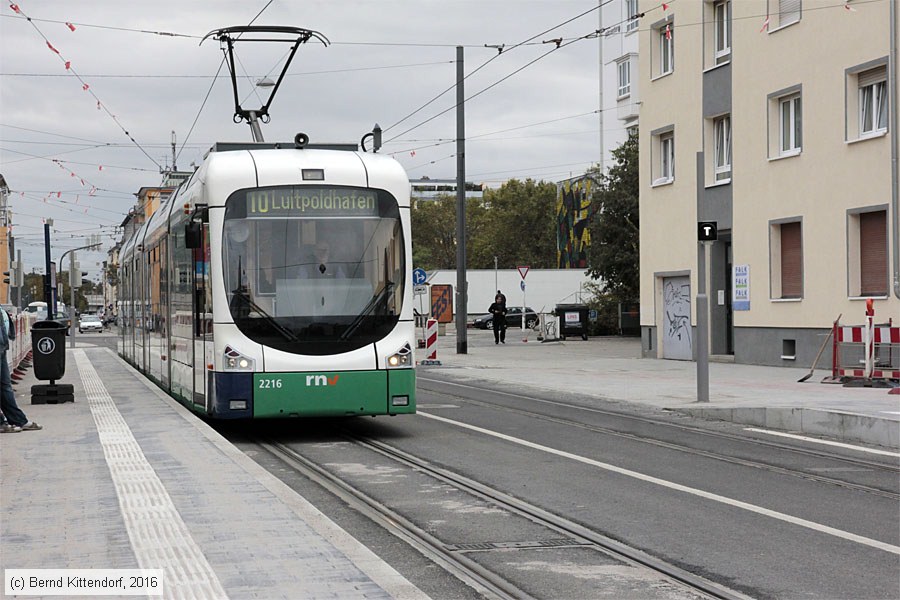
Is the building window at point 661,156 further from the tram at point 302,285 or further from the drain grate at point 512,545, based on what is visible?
the drain grate at point 512,545

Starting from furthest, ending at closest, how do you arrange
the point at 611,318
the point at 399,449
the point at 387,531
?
the point at 611,318
the point at 399,449
the point at 387,531

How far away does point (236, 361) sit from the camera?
1291 cm

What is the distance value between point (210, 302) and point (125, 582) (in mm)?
7501

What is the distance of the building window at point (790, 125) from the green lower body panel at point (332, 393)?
16.1m

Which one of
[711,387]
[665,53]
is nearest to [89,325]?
[665,53]

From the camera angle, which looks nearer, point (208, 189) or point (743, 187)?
point (208, 189)

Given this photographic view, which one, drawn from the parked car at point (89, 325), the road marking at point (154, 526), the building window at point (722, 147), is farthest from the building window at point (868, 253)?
the parked car at point (89, 325)

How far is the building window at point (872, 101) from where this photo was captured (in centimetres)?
2383

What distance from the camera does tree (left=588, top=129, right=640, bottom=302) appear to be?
4994cm

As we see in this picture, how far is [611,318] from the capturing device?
52.7 metres

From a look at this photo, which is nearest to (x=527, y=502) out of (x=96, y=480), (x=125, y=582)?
(x=96, y=480)

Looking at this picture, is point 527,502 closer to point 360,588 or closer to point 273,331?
point 360,588

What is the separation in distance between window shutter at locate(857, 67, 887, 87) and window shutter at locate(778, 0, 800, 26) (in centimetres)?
261

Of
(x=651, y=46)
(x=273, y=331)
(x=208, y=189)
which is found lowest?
(x=273, y=331)
